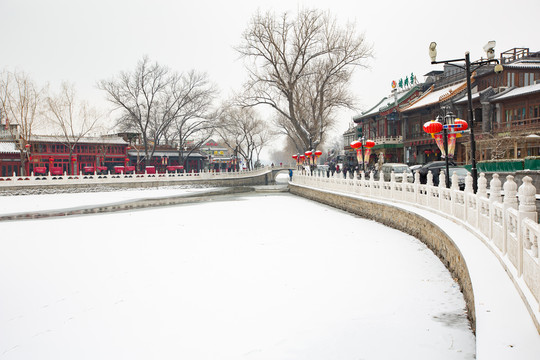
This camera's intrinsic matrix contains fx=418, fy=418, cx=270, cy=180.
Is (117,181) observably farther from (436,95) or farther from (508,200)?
(508,200)

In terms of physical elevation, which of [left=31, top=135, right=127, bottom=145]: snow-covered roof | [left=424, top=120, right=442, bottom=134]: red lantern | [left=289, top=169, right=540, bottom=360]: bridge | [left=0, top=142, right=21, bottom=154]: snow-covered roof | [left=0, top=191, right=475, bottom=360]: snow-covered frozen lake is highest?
[left=31, top=135, right=127, bottom=145]: snow-covered roof

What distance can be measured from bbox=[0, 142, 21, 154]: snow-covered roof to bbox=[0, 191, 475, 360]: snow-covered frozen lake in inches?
1324

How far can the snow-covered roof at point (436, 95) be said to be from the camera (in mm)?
29688

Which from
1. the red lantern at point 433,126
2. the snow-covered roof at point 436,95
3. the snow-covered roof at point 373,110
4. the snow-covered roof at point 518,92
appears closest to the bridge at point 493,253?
the red lantern at point 433,126

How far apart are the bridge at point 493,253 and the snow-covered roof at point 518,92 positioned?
50.9 ft

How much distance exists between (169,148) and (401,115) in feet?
106

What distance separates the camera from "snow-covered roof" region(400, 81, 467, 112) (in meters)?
29.7

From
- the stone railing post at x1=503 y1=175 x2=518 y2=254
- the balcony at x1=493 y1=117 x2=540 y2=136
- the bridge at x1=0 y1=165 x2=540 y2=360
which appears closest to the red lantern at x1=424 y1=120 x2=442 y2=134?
the bridge at x1=0 y1=165 x2=540 y2=360

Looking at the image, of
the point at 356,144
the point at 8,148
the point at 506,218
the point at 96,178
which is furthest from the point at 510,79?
the point at 8,148

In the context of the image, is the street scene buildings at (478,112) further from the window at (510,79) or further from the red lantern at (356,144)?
the red lantern at (356,144)

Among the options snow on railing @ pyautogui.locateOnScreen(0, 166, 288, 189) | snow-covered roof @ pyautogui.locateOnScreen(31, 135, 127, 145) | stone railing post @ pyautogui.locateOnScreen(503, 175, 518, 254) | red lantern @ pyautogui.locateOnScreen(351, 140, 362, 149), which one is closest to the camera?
stone railing post @ pyautogui.locateOnScreen(503, 175, 518, 254)

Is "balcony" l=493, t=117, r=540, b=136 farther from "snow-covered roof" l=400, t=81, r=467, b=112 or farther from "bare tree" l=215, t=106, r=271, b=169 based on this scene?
"bare tree" l=215, t=106, r=271, b=169

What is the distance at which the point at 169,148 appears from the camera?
57844mm

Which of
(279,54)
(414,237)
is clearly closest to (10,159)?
(279,54)
